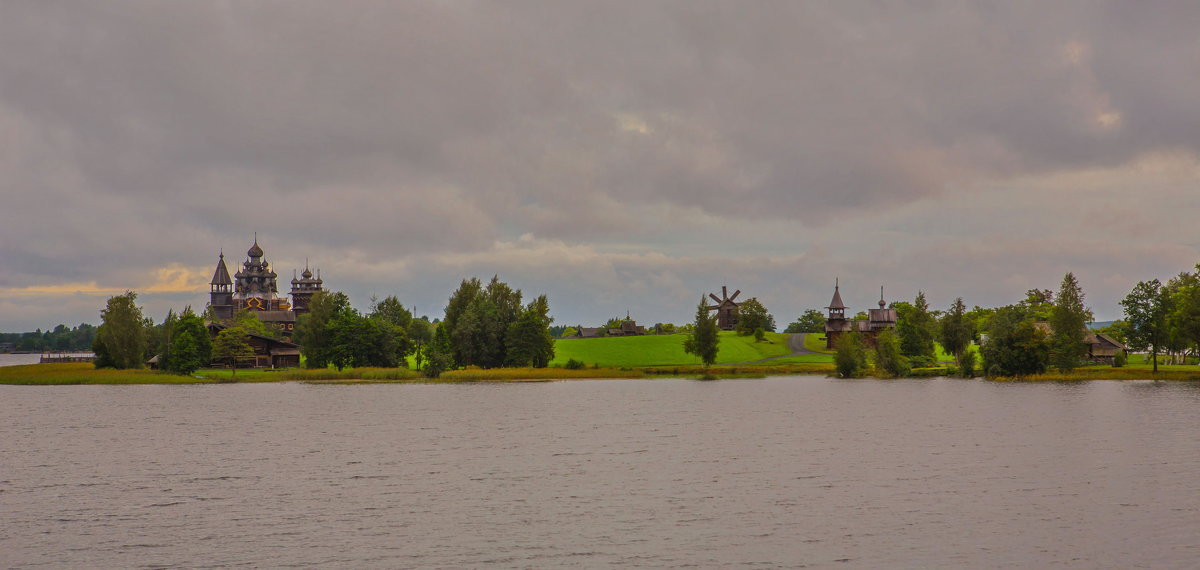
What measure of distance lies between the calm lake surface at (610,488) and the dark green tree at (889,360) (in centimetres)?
5005

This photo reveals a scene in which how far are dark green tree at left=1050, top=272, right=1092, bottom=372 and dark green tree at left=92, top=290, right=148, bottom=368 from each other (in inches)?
4820

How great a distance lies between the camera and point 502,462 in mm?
47000

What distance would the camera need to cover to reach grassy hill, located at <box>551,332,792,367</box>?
154650 mm

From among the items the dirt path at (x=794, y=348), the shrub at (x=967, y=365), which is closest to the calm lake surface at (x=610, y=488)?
the shrub at (x=967, y=365)

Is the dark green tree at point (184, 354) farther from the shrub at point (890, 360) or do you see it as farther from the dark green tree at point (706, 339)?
the shrub at point (890, 360)

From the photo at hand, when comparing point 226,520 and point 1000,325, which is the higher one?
point 1000,325

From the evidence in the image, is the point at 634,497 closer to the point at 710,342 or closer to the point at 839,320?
the point at 710,342

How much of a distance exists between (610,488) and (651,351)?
124347mm

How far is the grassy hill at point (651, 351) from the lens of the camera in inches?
6089

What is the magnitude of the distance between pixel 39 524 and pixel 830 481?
1218 inches

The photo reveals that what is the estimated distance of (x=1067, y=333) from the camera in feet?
392

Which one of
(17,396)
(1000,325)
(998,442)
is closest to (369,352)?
(17,396)

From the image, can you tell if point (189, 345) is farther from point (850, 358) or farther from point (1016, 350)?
point (1016, 350)

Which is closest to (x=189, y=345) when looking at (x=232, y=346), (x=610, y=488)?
(x=232, y=346)
